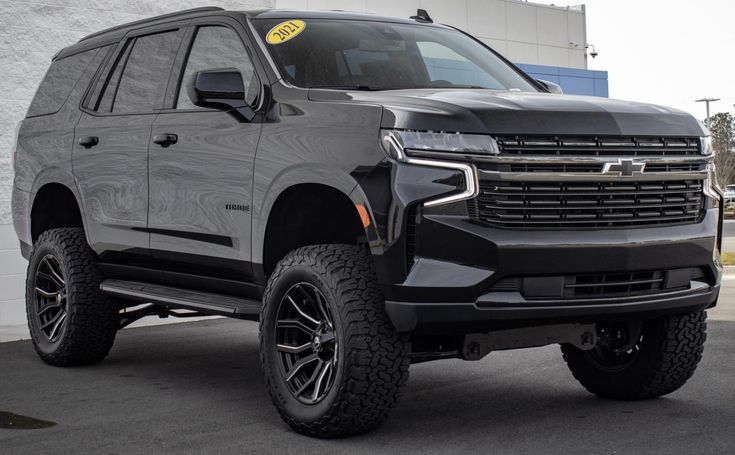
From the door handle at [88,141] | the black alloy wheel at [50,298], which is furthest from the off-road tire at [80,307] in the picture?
the door handle at [88,141]

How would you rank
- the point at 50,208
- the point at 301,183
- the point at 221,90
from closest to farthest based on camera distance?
the point at 301,183, the point at 221,90, the point at 50,208

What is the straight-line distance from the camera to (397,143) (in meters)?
5.20

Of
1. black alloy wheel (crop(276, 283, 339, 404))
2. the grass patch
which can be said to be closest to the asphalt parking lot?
black alloy wheel (crop(276, 283, 339, 404))

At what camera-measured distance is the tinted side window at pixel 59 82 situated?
27.1 ft

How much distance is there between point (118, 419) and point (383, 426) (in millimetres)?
1418

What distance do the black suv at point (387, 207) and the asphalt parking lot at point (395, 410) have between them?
0.85 ft

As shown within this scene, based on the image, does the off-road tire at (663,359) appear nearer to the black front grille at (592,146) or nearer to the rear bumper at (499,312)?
the rear bumper at (499,312)

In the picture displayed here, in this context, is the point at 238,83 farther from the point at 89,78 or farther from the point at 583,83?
the point at 583,83

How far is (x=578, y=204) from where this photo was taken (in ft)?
17.3

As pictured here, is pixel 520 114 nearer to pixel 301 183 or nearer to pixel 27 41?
pixel 301 183

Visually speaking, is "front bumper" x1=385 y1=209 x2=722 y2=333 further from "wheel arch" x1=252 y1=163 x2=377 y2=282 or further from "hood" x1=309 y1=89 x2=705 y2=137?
"wheel arch" x1=252 y1=163 x2=377 y2=282

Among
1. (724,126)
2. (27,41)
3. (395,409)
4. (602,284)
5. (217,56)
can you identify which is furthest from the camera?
(724,126)

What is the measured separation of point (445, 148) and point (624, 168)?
848 millimetres

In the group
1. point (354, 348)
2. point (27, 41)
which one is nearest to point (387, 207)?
point (354, 348)
